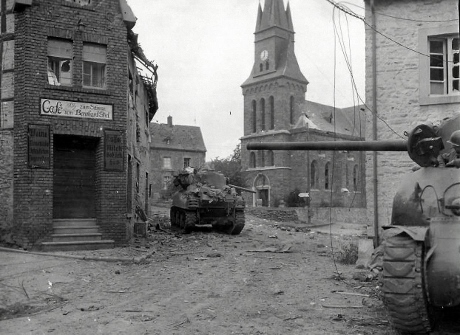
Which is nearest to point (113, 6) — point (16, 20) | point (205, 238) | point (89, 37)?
point (89, 37)

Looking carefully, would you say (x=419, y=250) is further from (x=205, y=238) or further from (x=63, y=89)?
(x=205, y=238)

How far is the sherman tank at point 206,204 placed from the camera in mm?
19078

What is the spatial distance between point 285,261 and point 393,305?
24.8 feet

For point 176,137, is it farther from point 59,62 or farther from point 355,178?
point 59,62

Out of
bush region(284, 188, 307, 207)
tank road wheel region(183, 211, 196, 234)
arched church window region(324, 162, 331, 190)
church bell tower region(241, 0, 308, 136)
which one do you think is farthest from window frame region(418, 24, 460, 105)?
arched church window region(324, 162, 331, 190)

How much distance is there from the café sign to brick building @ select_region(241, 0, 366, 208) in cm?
3822

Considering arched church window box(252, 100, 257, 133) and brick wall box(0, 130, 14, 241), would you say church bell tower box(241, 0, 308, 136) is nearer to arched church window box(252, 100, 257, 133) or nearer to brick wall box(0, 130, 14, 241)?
arched church window box(252, 100, 257, 133)

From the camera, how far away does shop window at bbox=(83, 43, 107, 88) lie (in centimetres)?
1426

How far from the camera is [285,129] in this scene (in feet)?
179

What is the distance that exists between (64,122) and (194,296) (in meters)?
7.16

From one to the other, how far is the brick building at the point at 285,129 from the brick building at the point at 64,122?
37992mm

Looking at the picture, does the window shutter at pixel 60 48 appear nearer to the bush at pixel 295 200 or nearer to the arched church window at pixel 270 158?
the bush at pixel 295 200

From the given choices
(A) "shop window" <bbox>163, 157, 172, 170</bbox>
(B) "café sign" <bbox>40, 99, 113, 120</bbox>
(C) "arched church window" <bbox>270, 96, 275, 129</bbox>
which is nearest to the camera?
(B) "café sign" <bbox>40, 99, 113, 120</bbox>

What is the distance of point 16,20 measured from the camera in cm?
1348
